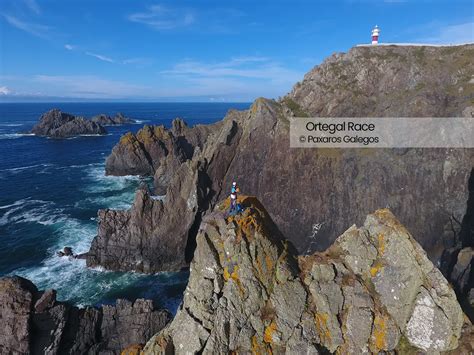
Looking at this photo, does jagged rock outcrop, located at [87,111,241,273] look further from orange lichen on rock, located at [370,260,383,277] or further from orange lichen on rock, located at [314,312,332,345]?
orange lichen on rock, located at [370,260,383,277]

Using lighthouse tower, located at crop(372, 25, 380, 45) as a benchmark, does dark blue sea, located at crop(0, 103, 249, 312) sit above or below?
below

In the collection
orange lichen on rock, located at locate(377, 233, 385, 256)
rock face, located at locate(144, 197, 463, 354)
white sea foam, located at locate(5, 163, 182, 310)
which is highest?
orange lichen on rock, located at locate(377, 233, 385, 256)

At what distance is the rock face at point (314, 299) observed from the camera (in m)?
13.8

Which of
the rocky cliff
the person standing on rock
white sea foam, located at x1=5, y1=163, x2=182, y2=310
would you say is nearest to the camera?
the person standing on rock

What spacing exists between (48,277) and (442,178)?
57.5m

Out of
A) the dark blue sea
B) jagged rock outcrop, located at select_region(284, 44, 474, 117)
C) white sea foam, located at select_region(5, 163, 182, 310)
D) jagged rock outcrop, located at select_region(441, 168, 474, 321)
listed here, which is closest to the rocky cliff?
jagged rock outcrop, located at select_region(284, 44, 474, 117)

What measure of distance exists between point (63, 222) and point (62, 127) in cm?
11071

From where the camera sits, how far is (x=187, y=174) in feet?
173

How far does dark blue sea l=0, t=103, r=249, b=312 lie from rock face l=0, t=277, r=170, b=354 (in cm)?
1084

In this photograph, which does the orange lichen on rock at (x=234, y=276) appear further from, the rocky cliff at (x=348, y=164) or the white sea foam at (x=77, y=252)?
the rocky cliff at (x=348, y=164)

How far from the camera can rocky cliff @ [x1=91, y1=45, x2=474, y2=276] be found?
47.8 m

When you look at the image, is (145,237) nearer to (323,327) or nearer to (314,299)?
(314,299)

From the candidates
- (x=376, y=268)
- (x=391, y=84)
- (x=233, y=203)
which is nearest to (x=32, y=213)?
(x=233, y=203)

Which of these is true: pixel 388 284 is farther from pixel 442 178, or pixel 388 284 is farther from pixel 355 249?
pixel 442 178
